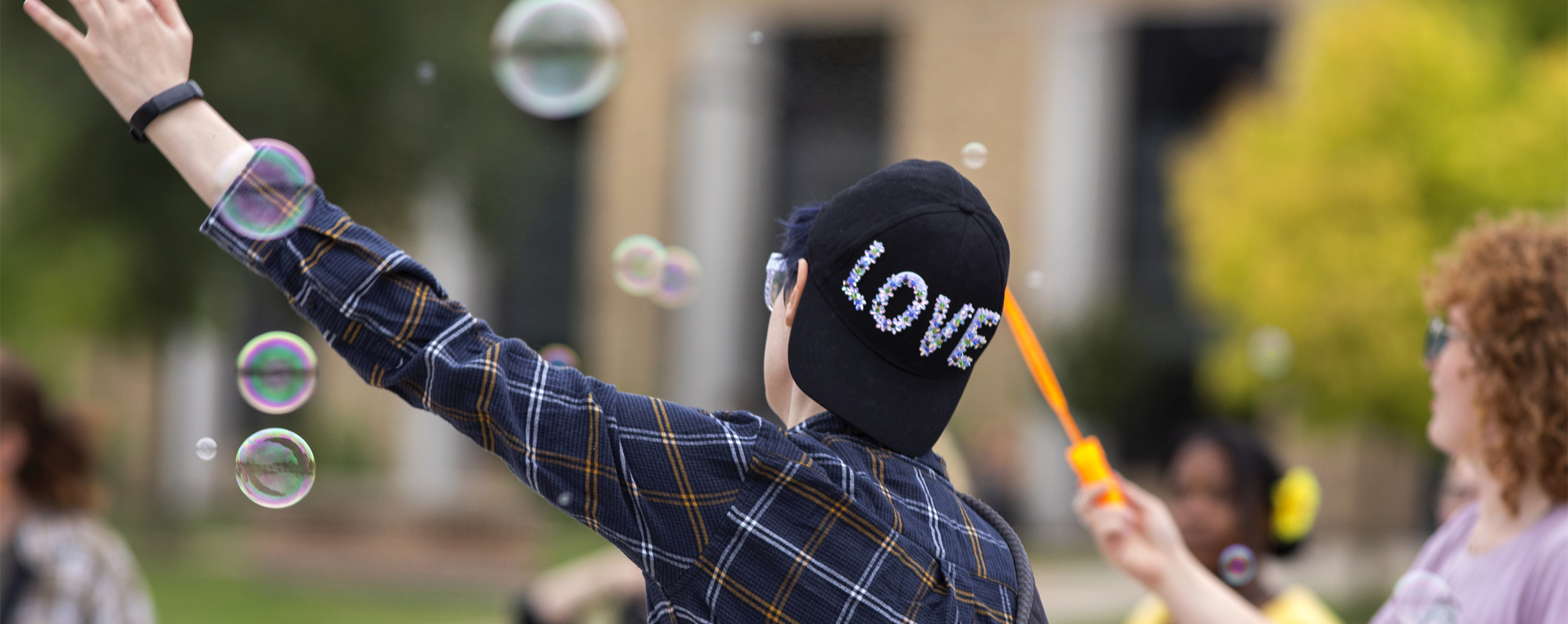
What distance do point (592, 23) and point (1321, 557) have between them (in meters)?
14.7

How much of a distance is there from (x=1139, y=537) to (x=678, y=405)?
3.86ft

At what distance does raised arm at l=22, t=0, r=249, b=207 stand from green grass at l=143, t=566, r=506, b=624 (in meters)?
9.44

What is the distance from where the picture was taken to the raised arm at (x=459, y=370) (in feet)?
4.84

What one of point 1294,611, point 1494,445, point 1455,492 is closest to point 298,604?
point 1294,611

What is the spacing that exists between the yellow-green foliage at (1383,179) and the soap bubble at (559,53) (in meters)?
9.03

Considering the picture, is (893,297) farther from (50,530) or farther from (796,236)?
(50,530)

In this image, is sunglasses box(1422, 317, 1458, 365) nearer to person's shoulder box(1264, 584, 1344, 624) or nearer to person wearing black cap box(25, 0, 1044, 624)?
person's shoulder box(1264, 584, 1344, 624)

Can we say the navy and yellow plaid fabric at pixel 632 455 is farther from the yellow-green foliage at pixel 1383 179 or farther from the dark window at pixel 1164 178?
the dark window at pixel 1164 178

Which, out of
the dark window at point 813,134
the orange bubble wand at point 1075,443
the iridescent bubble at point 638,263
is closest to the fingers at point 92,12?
the orange bubble wand at point 1075,443

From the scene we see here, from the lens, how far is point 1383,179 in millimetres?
11289

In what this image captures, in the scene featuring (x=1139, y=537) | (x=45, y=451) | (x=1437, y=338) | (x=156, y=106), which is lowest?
(x=45, y=451)

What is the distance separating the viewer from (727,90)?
1872cm

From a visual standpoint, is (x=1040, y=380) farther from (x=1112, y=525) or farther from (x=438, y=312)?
(x=438, y=312)

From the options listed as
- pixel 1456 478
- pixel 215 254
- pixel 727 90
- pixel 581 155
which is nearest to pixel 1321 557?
pixel 727 90
